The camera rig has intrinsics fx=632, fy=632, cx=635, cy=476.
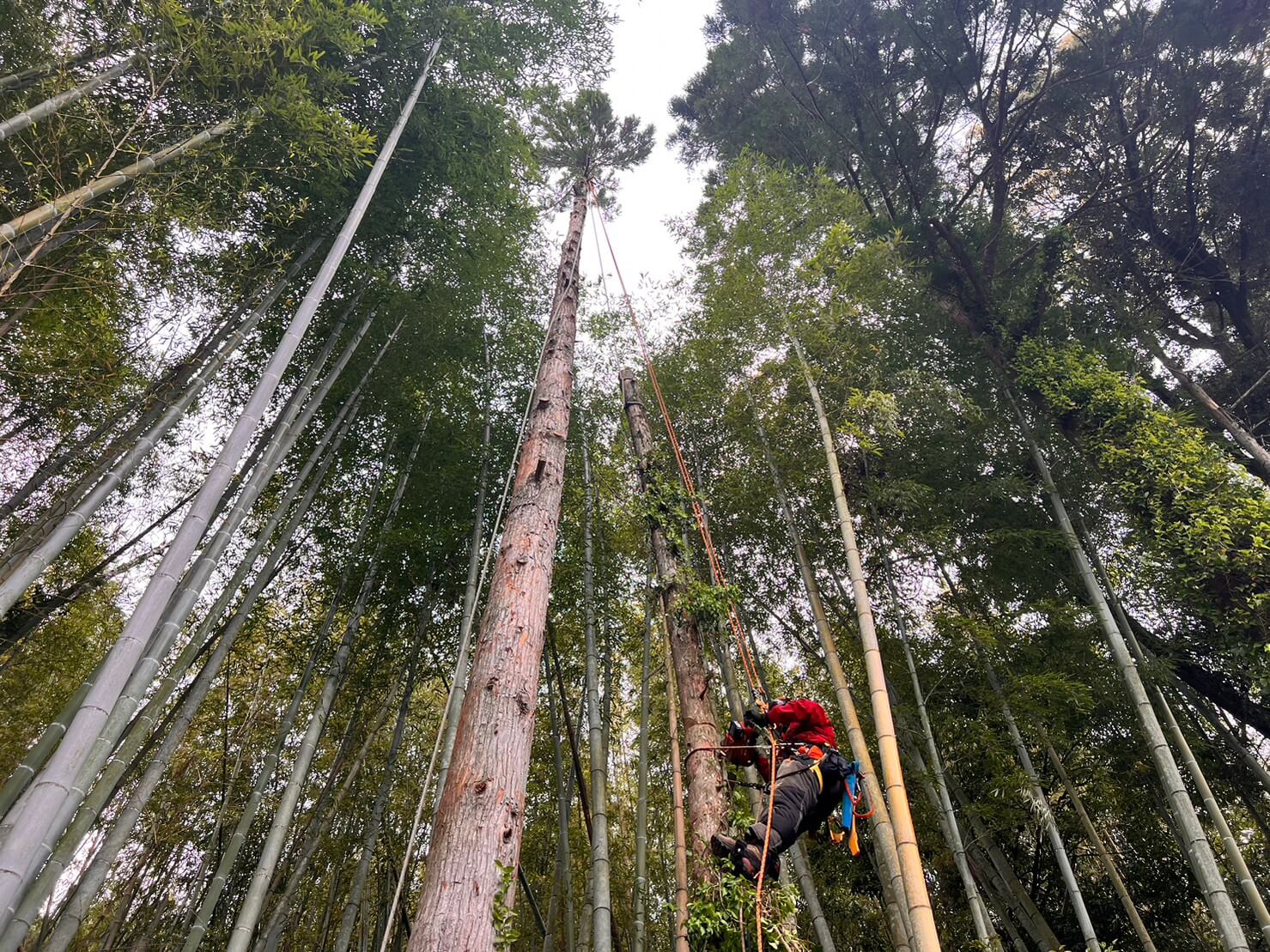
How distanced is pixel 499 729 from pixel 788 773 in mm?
1169

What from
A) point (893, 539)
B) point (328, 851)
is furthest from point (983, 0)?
point (328, 851)

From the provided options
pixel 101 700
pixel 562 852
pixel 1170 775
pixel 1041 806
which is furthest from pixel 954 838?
pixel 101 700

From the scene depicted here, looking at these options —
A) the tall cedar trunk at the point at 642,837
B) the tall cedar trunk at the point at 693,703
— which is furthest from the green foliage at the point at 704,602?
the tall cedar trunk at the point at 642,837

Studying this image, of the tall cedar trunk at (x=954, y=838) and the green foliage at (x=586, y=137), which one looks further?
the green foliage at (x=586, y=137)

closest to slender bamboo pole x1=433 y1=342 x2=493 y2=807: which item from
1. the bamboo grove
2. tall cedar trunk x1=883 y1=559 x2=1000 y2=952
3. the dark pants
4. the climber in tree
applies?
the bamboo grove

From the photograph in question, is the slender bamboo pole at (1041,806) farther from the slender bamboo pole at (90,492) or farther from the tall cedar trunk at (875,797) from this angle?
the slender bamboo pole at (90,492)

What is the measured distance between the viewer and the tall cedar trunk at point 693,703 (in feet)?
7.72

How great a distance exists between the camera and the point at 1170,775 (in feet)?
10.5

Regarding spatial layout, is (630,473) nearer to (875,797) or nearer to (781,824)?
(875,797)

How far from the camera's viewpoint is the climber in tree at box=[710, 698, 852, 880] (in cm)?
215

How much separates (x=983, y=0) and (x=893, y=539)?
19.3 ft

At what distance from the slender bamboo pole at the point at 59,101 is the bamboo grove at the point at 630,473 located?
0.12 feet

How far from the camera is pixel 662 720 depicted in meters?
5.72

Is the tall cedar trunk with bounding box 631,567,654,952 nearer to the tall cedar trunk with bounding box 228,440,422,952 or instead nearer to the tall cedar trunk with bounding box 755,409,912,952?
the tall cedar trunk with bounding box 755,409,912,952
